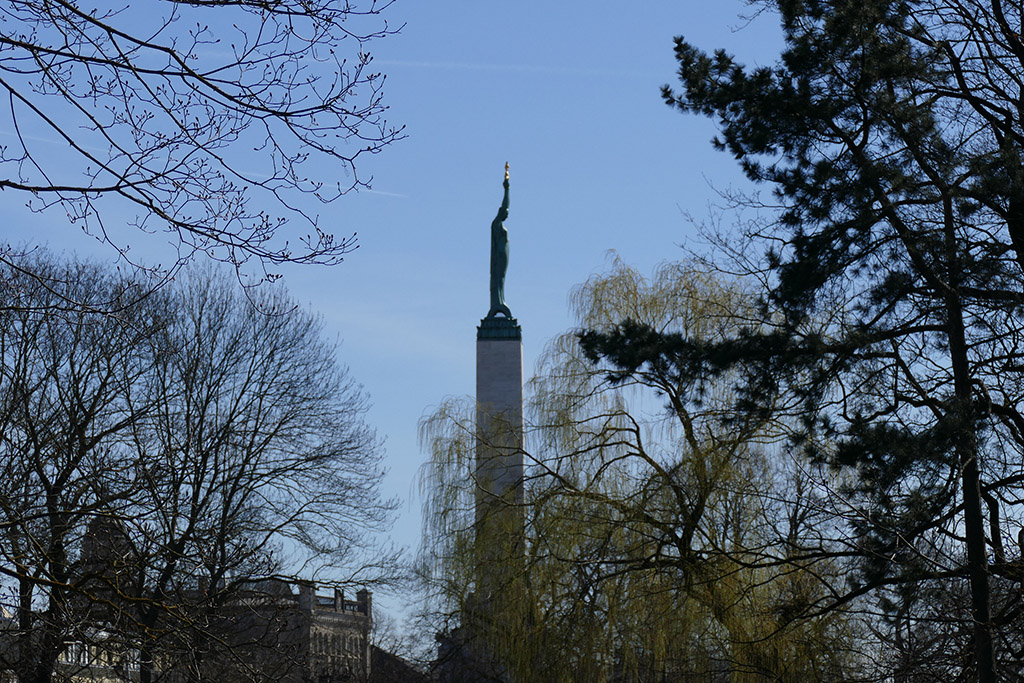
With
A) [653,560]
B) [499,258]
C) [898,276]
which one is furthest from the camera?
[499,258]

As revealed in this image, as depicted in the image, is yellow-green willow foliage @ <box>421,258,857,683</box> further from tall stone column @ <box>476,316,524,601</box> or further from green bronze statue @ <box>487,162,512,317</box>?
green bronze statue @ <box>487,162,512,317</box>

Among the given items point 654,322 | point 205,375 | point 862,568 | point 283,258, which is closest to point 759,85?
point 862,568

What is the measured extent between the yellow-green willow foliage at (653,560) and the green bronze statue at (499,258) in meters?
9.53

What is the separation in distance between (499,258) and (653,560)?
14284 millimetres

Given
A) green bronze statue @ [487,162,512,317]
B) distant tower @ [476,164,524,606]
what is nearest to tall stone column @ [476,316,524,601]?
distant tower @ [476,164,524,606]

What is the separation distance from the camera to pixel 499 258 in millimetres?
27922

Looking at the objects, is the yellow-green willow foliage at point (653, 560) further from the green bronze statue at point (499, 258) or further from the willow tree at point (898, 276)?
the green bronze statue at point (499, 258)

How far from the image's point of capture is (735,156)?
10.4m

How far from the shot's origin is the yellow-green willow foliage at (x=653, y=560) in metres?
13.8

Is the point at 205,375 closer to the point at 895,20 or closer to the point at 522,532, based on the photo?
the point at 522,532

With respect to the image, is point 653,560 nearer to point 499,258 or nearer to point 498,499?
point 498,499

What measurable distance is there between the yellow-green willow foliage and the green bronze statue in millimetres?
9533

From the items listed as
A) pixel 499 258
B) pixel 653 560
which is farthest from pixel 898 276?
pixel 499 258

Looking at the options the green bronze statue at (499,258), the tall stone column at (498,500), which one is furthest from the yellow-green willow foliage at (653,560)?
the green bronze statue at (499,258)
